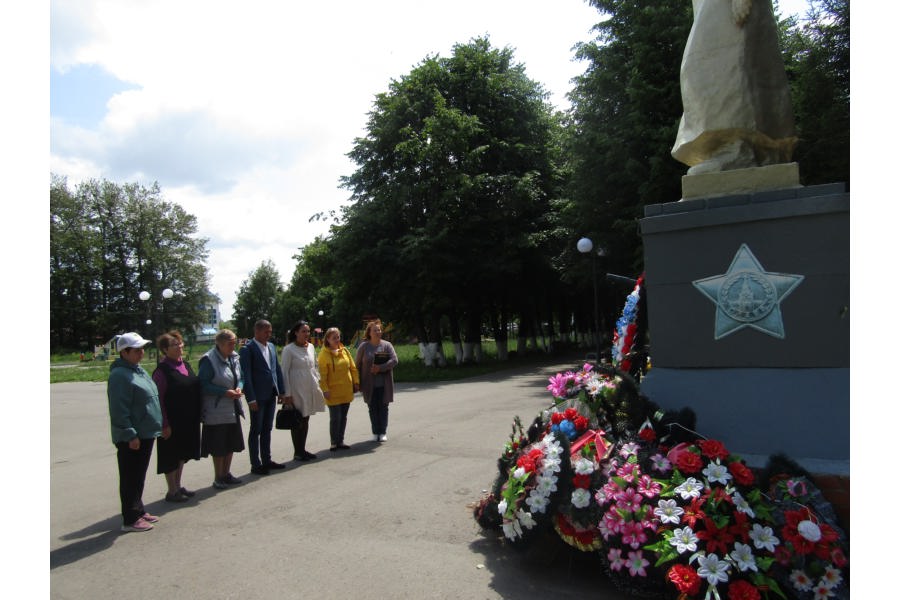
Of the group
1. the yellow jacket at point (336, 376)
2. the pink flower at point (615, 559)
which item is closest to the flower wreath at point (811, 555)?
the pink flower at point (615, 559)

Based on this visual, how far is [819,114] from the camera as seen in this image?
49.1 feet

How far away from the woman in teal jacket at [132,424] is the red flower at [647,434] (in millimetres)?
4100

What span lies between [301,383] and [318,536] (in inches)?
120

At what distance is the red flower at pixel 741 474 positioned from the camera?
138 inches

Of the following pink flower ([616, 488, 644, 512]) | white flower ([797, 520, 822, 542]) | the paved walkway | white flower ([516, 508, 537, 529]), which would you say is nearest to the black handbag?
the paved walkway

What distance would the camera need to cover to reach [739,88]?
14.5 feet

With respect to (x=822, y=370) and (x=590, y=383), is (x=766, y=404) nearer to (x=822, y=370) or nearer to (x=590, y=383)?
(x=822, y=370)

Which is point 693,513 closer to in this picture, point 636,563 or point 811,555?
point 636,563

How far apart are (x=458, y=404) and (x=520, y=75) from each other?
1701 cm

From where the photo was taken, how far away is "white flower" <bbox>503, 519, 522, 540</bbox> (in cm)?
388

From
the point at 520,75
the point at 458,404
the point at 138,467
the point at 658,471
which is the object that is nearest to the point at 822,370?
the point at 658,471

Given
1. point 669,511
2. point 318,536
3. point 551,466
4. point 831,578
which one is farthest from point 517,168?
point 831,578

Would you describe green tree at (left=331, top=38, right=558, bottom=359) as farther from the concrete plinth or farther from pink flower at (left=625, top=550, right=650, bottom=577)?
pink flower at (left=625, top=550, right=650, bottom=577)

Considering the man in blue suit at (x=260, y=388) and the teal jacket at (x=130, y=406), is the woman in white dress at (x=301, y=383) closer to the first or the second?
the man in blue suit at (x=260, y=388)
